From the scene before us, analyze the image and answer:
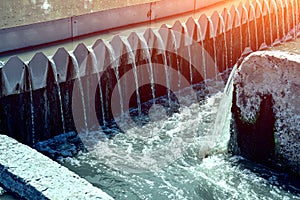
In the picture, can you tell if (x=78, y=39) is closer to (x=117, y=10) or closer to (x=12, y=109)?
(x=117, y=10)

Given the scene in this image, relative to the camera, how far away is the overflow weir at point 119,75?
259 inches

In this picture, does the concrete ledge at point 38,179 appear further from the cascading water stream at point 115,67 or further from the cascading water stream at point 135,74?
the cascading water stream at point 135,74

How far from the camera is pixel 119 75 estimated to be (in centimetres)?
769

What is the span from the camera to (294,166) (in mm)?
5645

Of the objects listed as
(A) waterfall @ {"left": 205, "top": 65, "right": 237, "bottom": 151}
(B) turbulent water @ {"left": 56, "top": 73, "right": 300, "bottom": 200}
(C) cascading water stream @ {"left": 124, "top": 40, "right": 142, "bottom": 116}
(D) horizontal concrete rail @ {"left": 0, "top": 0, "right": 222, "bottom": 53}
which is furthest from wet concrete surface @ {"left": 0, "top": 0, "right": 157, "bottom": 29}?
(A) waterfall @ {"left": 205, "top": 65, "right": 237, "bottom": 151}

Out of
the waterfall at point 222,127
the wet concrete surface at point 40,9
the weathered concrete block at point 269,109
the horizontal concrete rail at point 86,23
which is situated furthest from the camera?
the wet concrete surface at point 40,9

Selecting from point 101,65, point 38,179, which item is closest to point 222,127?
point 101,65

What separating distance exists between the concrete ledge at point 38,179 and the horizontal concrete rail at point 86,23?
16.0 ft

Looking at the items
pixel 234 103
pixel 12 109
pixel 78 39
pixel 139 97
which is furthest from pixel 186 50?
pixel 12 109

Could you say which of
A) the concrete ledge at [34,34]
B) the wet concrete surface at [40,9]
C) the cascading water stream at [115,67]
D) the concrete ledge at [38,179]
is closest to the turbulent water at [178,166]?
the cascading water stream at [115,67]

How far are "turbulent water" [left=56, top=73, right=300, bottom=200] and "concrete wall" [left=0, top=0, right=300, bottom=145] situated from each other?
27.3 inches

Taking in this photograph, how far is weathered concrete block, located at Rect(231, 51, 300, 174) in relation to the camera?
5.39 meters

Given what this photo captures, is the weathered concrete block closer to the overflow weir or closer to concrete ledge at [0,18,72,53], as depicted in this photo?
the overflow weir

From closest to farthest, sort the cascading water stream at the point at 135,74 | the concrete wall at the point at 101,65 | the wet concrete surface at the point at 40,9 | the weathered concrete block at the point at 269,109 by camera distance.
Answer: the weathered concrete block at the point at 269,109
the concrete wall at the point at 101,65
the cascading water stream at the point at 135,74
the wet concrete surface at the point at 40,9
